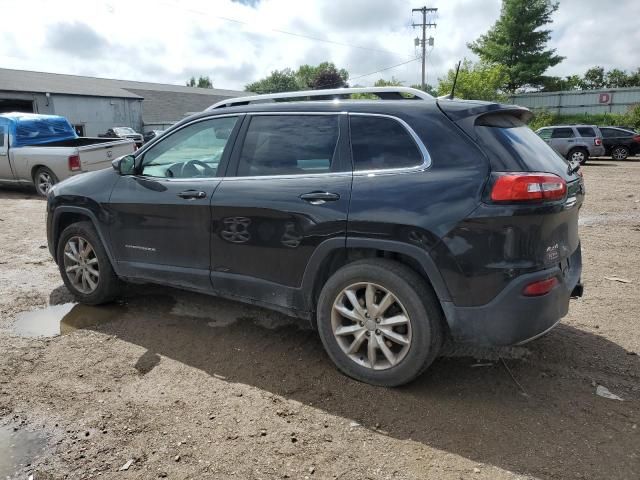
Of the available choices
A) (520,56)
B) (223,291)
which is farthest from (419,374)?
(520,56)

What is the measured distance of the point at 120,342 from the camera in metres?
4.09

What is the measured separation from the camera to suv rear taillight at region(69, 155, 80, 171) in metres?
11.0

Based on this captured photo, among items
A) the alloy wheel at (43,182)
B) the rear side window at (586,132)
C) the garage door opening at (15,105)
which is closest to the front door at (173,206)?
the alloy wheel at (43,182)

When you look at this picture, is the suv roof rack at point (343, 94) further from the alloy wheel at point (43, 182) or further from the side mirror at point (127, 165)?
the alloy wheel at point (43, 182)

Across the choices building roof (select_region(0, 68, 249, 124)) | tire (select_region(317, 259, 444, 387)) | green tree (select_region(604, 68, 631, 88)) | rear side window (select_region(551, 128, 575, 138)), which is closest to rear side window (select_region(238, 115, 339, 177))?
tire (select_region(317, 259, 444, 387))

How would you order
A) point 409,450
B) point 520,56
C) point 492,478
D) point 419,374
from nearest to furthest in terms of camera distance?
1. point 492,478
2. point 409,450
3. point 419,374
4. point 520,56

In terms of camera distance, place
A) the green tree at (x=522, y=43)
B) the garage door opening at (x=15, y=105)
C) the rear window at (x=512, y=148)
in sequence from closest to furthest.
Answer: the rear window at (x=512, y=148) → the garage door opening at (x=15, y=105) → the green tree at (x=522, y=43)

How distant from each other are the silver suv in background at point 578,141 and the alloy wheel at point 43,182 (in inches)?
740

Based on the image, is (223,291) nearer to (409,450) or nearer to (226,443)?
(226,443)

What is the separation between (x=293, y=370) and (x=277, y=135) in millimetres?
1686

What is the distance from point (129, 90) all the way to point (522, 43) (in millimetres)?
38047

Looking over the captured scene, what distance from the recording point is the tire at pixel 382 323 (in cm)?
308

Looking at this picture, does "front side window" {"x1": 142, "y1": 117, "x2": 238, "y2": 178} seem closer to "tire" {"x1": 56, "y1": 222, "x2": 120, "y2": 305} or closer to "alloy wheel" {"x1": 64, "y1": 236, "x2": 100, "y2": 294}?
"tire" {"x1": 56, "y1": 222, "x2": 120, "y2": 305}

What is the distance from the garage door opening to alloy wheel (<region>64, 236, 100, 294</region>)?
108 feet
